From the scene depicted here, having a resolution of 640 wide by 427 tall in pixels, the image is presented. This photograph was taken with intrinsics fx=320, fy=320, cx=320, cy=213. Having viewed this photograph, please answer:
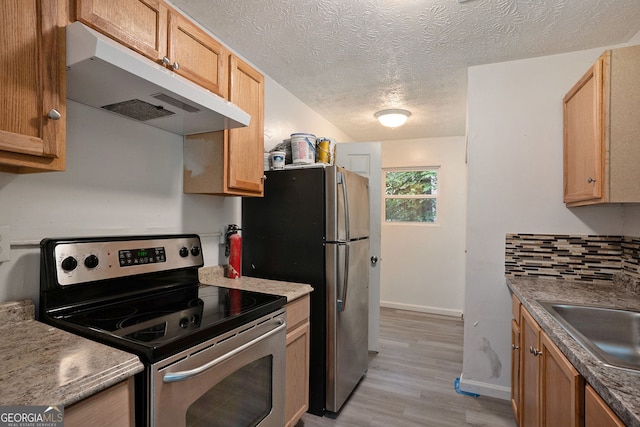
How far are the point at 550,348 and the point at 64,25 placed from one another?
2.04m

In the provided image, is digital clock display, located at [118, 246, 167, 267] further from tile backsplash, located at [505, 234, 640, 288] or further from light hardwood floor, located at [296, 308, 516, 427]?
tile backsplash, located at [505, 234, 640, 288]

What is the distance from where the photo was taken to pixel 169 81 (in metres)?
1.14

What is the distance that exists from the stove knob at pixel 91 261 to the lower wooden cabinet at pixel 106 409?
631 millimetres

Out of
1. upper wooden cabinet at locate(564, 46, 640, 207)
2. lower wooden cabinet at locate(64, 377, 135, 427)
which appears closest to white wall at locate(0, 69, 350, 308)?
lower wooden cabinet at locate(64, 377, 135, 427)

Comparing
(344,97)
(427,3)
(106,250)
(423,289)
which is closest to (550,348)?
(427,3)

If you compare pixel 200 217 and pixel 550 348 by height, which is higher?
pixel 200 217

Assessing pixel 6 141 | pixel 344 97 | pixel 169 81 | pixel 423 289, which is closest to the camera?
pixel 6 141

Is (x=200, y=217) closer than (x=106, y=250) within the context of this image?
No

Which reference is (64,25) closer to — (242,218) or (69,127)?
(69,127)

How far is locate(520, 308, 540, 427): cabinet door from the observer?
4.78 ft

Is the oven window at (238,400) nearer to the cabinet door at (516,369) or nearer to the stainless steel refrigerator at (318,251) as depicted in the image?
the stainless steel refrigerator at (318,251)

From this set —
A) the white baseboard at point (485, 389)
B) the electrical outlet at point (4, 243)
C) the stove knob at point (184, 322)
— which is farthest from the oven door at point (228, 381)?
the white baseboard at point (485, 389)

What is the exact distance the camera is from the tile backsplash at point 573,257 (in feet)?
6.45

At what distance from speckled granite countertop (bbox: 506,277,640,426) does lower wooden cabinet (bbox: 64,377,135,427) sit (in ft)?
3.85
